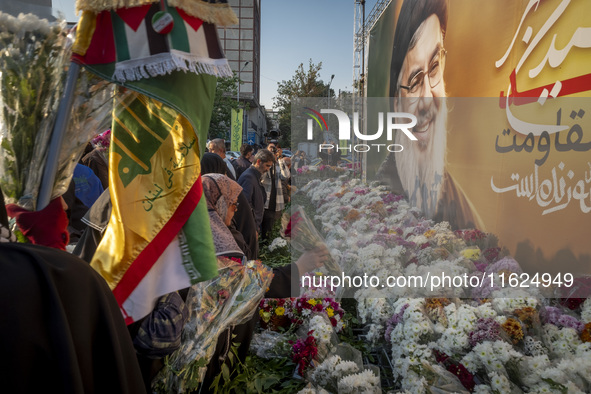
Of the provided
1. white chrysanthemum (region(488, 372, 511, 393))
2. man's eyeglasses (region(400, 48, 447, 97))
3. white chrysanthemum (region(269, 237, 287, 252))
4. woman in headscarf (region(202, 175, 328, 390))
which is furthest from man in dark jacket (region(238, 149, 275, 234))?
white chrysanthemum (region(488, 372, 511, 393))

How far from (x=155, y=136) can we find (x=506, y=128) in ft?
10.3

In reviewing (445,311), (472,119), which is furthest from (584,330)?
(472,119)

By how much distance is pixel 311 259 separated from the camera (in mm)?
2531

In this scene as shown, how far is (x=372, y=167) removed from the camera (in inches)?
227

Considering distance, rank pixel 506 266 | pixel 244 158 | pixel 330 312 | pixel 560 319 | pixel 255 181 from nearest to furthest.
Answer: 1. pixel 560 319
2. pixel 506 266
3. pixel 330 312
4. pixel 255 181
5. pixel 244 158

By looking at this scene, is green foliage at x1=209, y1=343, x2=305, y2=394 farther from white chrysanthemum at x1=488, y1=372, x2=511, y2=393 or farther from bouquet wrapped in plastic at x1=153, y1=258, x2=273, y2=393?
white chrysanthemum at x1=488, y1=372, x2=511, y2=393

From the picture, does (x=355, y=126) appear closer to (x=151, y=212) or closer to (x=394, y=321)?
(x=394, y=321)

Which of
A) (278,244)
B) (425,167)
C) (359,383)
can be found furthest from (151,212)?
(278,244)

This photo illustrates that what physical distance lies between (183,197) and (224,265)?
1.84 feet

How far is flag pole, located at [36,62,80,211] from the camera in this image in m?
1.43

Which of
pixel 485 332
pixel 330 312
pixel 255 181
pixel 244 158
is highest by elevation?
pixel 244 158

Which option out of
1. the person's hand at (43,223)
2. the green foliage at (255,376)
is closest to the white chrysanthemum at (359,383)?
the green foliage at (255,376)

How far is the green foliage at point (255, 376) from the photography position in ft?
7.25

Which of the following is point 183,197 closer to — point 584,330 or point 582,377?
point 582,377
